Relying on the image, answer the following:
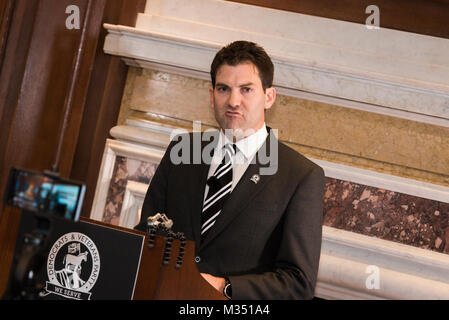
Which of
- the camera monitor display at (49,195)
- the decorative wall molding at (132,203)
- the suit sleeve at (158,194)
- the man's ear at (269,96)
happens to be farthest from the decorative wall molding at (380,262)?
the camera monitor display at (49,195)

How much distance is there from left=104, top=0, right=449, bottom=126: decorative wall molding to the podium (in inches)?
51.6

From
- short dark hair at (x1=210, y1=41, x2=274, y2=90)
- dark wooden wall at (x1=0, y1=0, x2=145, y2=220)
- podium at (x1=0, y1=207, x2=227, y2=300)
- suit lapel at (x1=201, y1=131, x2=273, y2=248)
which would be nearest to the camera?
podium at (x1=0, y1=207, x2=227, y2=300)

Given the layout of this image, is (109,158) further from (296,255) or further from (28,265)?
(28,265)

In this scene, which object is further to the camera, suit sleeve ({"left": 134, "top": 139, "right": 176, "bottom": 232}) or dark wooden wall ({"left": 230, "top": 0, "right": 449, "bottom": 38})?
dark wooden wall ({"left": 230, "top": 0, "right": 449, "bottom": 38})

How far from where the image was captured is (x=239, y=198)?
6.31 ft

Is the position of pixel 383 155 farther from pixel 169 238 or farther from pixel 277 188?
pixel 169 238

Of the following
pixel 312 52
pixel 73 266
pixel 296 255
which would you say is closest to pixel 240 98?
pixel 296 255

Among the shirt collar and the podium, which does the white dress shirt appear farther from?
the podium

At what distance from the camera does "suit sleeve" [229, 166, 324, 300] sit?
168 centimetres

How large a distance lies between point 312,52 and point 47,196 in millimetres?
1726

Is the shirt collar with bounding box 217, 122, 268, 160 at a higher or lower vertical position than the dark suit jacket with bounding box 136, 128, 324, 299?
higher

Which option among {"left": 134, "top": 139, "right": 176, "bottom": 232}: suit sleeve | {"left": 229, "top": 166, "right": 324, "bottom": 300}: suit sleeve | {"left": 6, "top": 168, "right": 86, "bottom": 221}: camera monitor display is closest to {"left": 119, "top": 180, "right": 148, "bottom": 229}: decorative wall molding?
{"left": 134, "top": 139, "right": 176, "bottom": 232}: suit sleeve

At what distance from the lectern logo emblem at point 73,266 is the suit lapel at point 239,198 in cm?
57
